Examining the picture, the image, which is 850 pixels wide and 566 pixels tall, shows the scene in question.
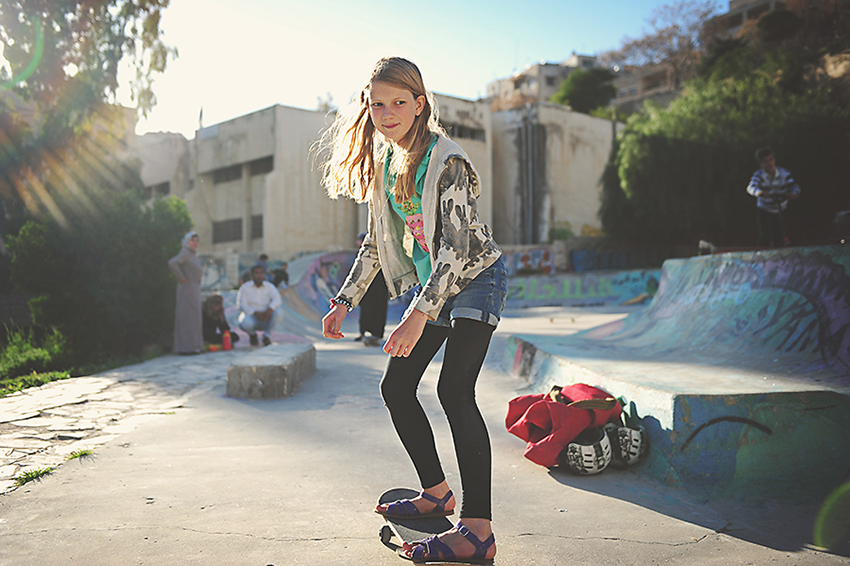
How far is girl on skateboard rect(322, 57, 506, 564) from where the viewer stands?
198 centimetres

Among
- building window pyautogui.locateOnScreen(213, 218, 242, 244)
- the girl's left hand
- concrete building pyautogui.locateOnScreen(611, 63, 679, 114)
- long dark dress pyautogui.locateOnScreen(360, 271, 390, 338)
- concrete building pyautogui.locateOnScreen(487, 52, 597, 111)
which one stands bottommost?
long dark dress pyautogui.locateOnScreen(360, 271, 390, 338)

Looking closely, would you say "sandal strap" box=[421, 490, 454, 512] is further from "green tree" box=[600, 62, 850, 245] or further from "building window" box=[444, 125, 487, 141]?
"building window" box=[444, 125, 487, 141]

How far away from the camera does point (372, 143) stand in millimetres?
2375

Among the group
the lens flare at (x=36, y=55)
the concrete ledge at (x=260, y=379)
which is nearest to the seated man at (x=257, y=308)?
the concrete ledge at (x=260, y=379)

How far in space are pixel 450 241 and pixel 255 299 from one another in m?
8.64

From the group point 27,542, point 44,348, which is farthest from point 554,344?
point 44,348

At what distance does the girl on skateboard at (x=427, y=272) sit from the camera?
1978mm

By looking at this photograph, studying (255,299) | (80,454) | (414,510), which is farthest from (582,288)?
(414,510)

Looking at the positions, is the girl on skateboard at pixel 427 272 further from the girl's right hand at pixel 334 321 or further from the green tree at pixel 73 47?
the green tree at pixel 73 47

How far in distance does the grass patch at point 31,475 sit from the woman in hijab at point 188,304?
5.97 metres

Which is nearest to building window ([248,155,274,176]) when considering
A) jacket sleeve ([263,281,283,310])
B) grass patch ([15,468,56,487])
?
jacket sleeve ([263,281,283,310])

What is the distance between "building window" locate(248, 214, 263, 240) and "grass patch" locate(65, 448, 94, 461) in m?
26.7

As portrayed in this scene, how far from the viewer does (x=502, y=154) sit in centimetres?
3291

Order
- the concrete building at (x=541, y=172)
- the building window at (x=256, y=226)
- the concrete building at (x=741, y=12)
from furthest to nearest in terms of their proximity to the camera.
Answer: the concrete building at (x=741, y=12) < the concrete building at (x=541, y=172) < the building window at (x=256, y=226)
